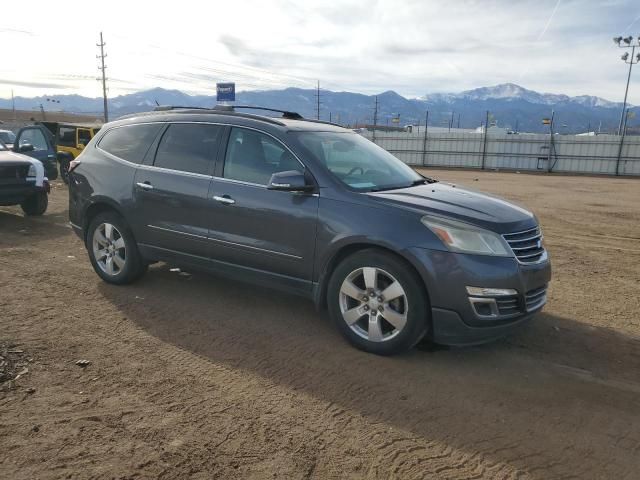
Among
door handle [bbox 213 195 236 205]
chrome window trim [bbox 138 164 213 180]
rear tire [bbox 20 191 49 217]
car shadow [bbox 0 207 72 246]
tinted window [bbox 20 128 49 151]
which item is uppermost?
tinted window [bbox 20 128 49 151]

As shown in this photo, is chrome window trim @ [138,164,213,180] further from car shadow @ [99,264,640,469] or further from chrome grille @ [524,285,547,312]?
chrome grille @ [524,285,547,312]

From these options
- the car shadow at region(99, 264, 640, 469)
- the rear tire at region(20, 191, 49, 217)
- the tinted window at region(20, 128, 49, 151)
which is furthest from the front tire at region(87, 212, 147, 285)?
the tinted window at region(20, 128, 49, 151)

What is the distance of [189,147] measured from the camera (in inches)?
196

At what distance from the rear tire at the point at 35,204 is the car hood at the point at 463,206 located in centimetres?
830

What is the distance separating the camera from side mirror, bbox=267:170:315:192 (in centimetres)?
404

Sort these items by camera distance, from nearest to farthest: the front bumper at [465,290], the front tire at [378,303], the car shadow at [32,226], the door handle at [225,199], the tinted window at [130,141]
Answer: the front bumper at [465,290] → the front tire at [378,303] → the door handle at [225,199] → the tinted window at [130,141] → the car shadow at [32,226]

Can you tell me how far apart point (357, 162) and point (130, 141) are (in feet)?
8.23

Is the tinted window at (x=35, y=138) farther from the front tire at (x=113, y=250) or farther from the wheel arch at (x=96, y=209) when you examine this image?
the front tire at (x=113, y=250)

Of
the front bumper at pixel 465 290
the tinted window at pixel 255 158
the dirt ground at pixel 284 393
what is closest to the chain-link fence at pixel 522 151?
the dirt ground at pixel 284 393

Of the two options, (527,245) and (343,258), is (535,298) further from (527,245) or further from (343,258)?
(343,258)

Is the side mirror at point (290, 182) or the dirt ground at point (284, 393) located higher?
the side mirror at point (290, 182)

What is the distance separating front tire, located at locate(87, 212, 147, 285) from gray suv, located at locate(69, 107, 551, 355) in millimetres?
16

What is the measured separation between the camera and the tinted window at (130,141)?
531 centimetres

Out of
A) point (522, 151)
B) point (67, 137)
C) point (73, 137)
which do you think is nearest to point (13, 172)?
point (73, 137)
